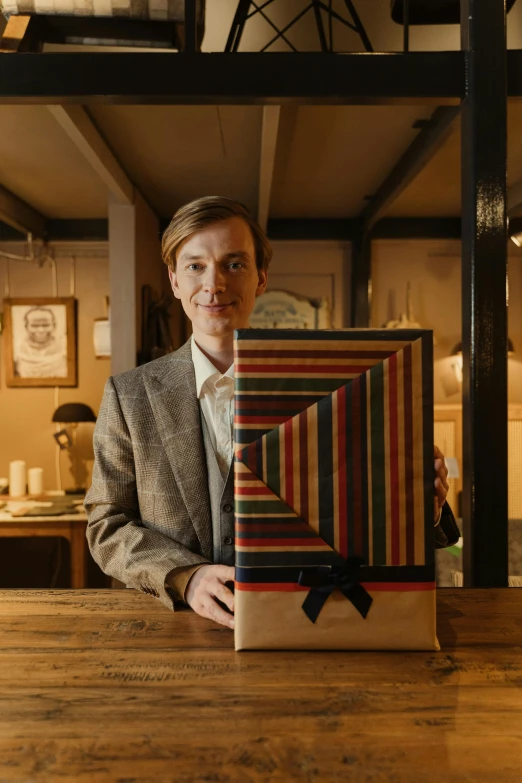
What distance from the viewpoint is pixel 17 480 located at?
446 centimetres

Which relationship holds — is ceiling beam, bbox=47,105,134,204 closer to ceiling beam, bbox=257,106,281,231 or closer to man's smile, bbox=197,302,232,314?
ceiling beam, bbox=257,106,281,231

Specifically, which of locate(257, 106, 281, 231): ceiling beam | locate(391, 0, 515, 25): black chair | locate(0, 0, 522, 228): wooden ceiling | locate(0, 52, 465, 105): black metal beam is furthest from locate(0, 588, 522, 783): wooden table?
locate(0, 0, 522, 228): wooden ceiling

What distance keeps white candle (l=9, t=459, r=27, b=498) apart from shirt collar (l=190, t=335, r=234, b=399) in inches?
142

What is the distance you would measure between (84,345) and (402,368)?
454 centimetres

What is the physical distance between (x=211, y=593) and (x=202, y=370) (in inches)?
18.8

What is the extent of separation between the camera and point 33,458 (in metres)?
4.97

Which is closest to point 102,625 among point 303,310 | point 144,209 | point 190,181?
point 190,181

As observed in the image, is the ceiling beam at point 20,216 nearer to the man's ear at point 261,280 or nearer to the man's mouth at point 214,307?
the man's ear at point 261,280

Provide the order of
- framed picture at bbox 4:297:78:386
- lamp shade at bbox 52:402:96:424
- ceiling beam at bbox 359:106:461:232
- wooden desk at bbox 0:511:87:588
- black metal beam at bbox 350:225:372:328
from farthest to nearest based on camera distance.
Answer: framed picture at bbox 4:297:78:386
black metal beam at bbox 350:225:372:328
lamp shade at bbox 52:402:96:424
wooden desk at bbox 0:511:87:588
ceiling beam at bbox 359:106:461:232

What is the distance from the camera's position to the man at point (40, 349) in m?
4.96

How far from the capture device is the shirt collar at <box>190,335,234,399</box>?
124cm

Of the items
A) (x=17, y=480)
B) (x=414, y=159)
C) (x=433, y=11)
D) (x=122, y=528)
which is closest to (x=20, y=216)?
(x=17, y=480)

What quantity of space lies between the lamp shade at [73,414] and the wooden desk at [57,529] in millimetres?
824

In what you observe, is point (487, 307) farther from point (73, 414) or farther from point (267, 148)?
point (73, 414)
